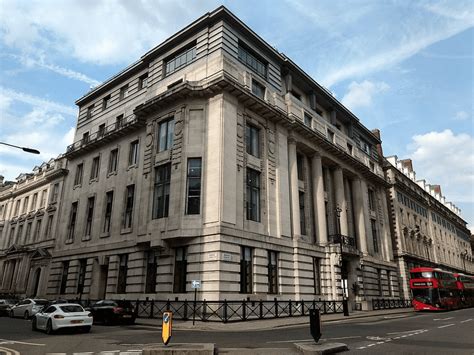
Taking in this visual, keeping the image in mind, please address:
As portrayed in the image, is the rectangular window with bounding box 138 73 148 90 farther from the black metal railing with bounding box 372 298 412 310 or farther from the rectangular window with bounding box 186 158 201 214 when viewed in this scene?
the black metal railing with bounding box 372 298 412 310

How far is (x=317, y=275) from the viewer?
32844mm

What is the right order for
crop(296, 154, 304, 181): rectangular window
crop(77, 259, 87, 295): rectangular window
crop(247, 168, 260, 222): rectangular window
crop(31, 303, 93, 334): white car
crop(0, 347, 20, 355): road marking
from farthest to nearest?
1. crop(296, 154, 304, 181): rectangular window
2. crop(77, 259, 87, 295): rectangular window
3. crop(247, 168, 260, 222): rectangular window
4. crop(31, 303, 93, 334): white car
5. crop(0, 347, 20, 355): road marking

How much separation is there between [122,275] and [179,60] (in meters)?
20.3

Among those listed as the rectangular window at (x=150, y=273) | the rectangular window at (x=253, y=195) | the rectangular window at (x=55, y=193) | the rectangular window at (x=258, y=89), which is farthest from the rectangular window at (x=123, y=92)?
the rectangular window at (x=150, y=273)

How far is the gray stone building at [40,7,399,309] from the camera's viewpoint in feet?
84.1

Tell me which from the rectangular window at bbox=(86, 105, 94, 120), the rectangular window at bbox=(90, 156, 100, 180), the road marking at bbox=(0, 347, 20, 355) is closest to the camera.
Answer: the road marking at bbox=(0, 347, 20, 355)

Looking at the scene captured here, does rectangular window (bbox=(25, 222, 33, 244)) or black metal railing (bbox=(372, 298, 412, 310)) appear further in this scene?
rectangular window (bbox=(25, 222, 33, 244))

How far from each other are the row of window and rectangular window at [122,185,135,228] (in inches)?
1676

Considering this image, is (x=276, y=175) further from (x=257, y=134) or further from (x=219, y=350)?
(x=219, y=350)

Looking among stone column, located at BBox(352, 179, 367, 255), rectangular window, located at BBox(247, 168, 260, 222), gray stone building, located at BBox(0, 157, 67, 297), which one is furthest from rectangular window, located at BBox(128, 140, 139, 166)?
stone column, located at BBox(352, 179, 367, 255)

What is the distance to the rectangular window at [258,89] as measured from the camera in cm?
3151

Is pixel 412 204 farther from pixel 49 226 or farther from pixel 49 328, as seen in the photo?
pixel 49 328

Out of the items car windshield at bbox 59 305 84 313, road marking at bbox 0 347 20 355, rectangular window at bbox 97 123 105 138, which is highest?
rectangular window at bbox 97 123 105 138

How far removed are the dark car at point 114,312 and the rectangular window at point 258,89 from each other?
20.2 m
